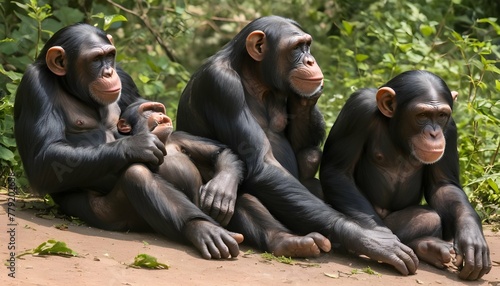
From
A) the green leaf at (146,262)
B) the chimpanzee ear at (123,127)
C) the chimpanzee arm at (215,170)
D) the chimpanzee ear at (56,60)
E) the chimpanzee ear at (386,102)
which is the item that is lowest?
the green leaf at (146,262)

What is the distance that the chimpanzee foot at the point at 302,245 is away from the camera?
679cm

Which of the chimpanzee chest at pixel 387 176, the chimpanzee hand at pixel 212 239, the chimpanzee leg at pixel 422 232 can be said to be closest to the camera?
the chimpanzee hand at pixel 212 239

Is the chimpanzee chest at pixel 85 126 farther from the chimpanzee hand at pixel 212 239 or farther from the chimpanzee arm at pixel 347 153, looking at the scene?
the chimpanzee arm at pixel 347 153

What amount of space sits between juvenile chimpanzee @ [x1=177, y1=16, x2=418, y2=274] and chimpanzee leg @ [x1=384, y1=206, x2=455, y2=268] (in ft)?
0.80

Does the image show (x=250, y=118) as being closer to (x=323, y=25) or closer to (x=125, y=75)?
(x=125, y=75)

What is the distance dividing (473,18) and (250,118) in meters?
6.08

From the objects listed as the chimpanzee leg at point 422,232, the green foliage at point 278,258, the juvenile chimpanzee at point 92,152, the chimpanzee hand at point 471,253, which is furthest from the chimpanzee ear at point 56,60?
the chimpanzee hand at point 471,253

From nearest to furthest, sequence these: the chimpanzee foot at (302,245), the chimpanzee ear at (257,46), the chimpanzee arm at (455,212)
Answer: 1. the chimpanzee foot at (302,245)
2. the chimpanzee arm at (455,212)
3. the chimpanzee ear at (257,46)

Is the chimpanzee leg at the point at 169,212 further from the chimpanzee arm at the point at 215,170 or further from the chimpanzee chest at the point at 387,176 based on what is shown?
the chimpanzee chest at the point at 387,176

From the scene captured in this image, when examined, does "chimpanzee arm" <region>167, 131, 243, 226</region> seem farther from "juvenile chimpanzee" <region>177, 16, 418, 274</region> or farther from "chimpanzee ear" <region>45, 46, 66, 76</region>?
"chimpanzee ear" <region>45, 46, 66, 76</region>

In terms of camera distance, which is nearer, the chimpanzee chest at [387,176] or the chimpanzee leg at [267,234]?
the chimpanzee leg at [267,234]

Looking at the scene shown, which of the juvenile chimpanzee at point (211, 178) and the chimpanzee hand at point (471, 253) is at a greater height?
the juvenile chimpanzee at point (211, 178)

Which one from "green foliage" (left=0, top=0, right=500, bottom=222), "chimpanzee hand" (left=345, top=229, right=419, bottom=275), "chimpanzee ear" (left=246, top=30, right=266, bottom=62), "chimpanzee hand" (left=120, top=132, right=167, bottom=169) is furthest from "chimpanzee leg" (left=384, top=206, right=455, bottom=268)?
"chimpanzee hand" (left=120, top=132, right=167, bottom=169)

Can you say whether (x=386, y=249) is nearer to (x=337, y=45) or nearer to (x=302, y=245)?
(x=302, y=245)
